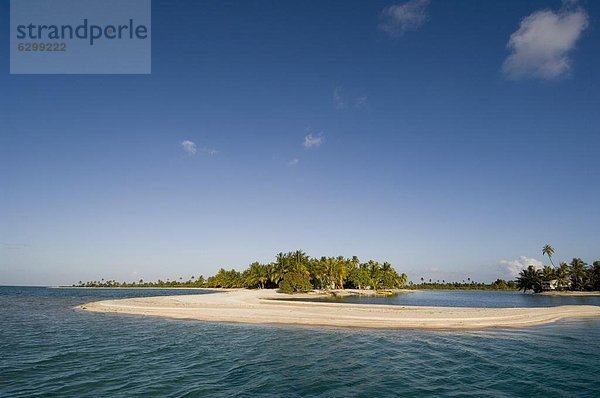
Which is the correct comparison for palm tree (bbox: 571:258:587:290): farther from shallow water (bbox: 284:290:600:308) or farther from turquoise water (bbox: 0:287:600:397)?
turquoise water (bbox: 0:287:600:397)

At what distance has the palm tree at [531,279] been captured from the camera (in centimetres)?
13975

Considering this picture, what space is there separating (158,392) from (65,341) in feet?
60.0

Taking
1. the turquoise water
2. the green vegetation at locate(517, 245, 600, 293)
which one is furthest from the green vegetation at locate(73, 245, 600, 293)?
the turquoise water

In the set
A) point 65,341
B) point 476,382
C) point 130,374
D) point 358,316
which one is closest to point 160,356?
point 130,374

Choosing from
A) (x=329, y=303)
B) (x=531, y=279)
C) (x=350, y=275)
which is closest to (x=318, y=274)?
(x=350, y=275)

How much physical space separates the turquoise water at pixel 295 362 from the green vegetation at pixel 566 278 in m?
125

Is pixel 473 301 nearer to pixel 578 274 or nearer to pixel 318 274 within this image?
pixel 318 274

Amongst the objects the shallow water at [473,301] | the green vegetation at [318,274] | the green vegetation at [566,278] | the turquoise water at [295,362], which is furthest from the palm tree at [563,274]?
the turquoise water at [295,362]

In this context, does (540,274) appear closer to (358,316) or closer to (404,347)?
(358,316)

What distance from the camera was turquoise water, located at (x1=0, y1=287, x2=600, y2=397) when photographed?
18078 mm

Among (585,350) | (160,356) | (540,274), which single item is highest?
(160,356)

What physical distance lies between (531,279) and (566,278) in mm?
13154

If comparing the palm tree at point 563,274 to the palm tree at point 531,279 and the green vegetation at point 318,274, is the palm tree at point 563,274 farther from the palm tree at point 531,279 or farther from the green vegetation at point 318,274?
the green vegetation at point 318,274

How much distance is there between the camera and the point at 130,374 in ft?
66.1
